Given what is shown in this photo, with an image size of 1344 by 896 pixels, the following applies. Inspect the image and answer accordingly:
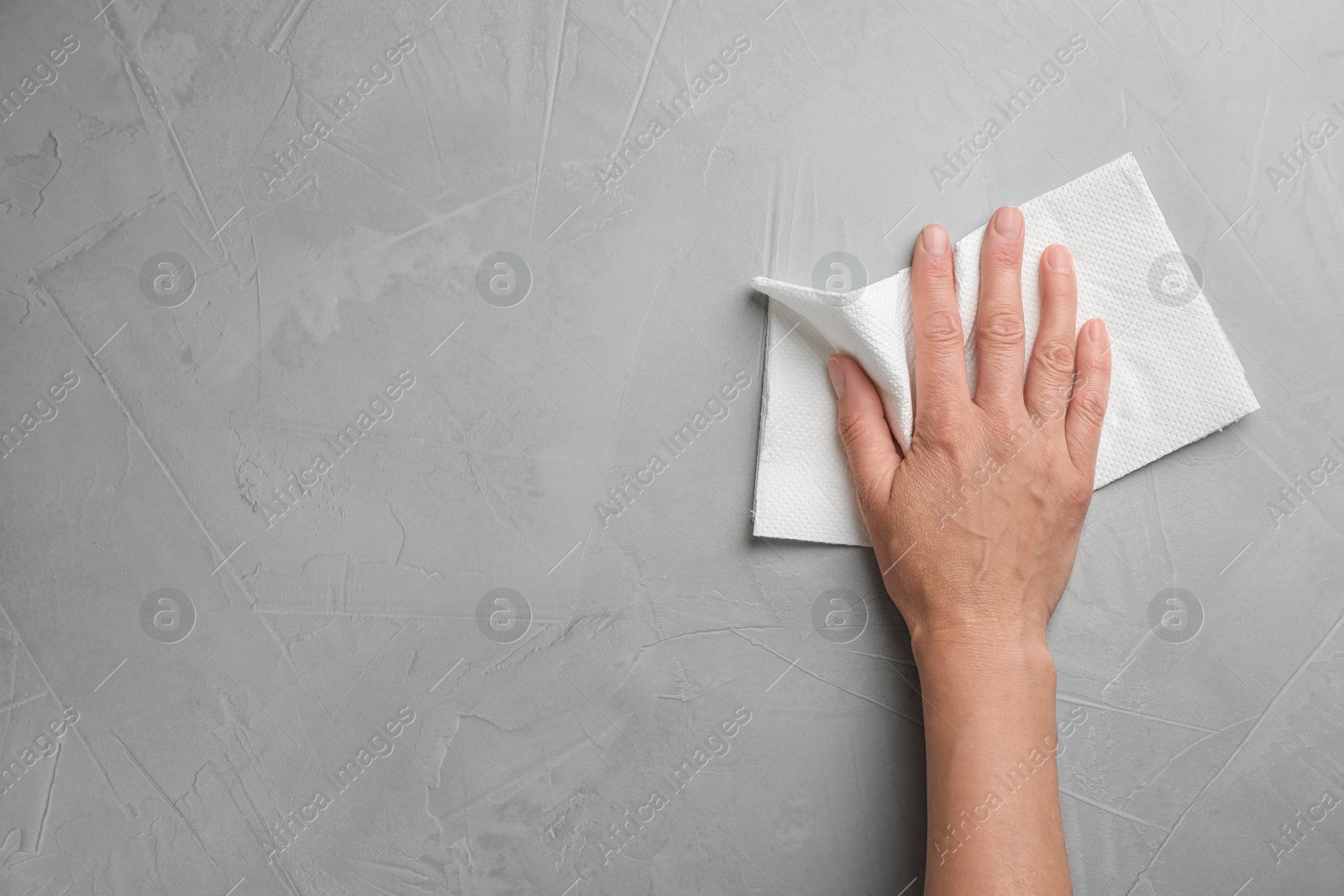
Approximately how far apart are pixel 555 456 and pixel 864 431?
0.28m

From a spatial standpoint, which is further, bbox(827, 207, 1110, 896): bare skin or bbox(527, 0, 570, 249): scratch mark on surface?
bbox(527, 0, 570, 249): scratch mark on surface

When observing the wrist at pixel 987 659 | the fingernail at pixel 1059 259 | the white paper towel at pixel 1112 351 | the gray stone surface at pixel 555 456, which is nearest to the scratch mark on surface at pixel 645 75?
the gray stone surface at pixel 555 456

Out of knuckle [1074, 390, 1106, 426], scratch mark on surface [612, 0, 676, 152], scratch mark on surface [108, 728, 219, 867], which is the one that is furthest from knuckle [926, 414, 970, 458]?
scratch mark on surface [108, 728, 219, 867]

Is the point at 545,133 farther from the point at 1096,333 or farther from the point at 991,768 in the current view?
the point at 991,768

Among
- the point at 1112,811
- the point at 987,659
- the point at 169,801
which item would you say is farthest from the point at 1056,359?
the point at 169,801

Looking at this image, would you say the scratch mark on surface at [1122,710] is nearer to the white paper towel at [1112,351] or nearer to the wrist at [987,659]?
the wrist at [987,659]

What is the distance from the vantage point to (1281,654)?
773mm

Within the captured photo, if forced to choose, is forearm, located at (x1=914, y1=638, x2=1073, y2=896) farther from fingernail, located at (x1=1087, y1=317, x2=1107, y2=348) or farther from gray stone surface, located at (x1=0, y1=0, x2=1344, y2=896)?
fingernail, located at (x1=1087, y1=317, x2=1107, y2=348)

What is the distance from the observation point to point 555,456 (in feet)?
2.58

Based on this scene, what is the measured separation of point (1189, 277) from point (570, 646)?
25.4 inches

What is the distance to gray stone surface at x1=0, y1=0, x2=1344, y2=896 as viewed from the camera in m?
0.76

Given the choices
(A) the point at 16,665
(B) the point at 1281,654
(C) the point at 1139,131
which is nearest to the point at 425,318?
(A) the point at 16,665

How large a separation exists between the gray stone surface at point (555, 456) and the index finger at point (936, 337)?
4 centimetres

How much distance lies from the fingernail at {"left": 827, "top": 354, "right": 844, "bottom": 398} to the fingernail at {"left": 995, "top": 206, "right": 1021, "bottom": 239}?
0.61ft
